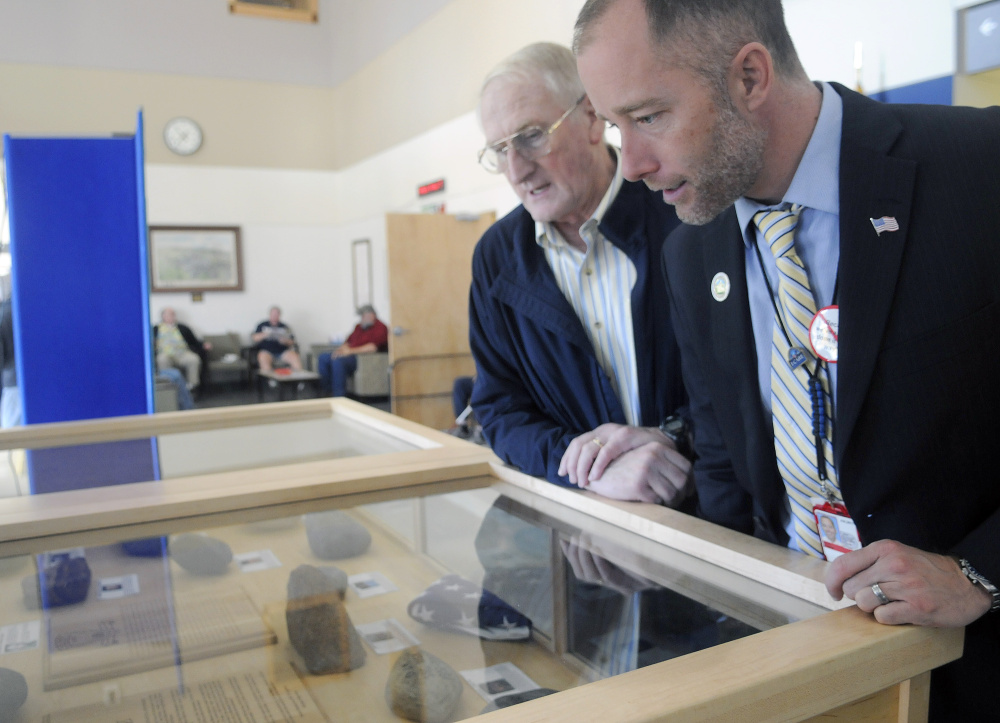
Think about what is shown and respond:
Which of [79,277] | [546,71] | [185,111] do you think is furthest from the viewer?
[185,111]

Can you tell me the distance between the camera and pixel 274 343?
36.8 ft

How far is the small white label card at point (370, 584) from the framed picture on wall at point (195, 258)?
35.9ft

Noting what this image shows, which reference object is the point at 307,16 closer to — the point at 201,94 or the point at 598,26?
the point at 201,94

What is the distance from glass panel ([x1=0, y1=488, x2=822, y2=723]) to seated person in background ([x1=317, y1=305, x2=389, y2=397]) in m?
8.36

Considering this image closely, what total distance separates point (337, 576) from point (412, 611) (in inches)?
6.2

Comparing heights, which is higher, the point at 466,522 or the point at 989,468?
the point at 989,468

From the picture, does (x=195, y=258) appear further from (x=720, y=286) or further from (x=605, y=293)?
(x=720, y=286)

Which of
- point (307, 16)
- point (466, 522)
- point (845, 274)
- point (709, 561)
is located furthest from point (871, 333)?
point (307, 16)

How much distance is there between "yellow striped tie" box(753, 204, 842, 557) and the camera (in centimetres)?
103

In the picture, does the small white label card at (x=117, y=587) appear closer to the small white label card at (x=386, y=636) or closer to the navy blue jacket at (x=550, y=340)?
the small white label card at (x=386, y=636)

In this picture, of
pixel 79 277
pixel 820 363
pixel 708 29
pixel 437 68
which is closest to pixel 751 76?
pixel 708 29

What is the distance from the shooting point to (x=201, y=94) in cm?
1118

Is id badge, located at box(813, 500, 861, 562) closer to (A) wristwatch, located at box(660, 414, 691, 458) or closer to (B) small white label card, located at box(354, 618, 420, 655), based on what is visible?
(A) wristwatch, located at box(660, 414, 691, 458)

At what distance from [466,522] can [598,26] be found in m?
0.73
